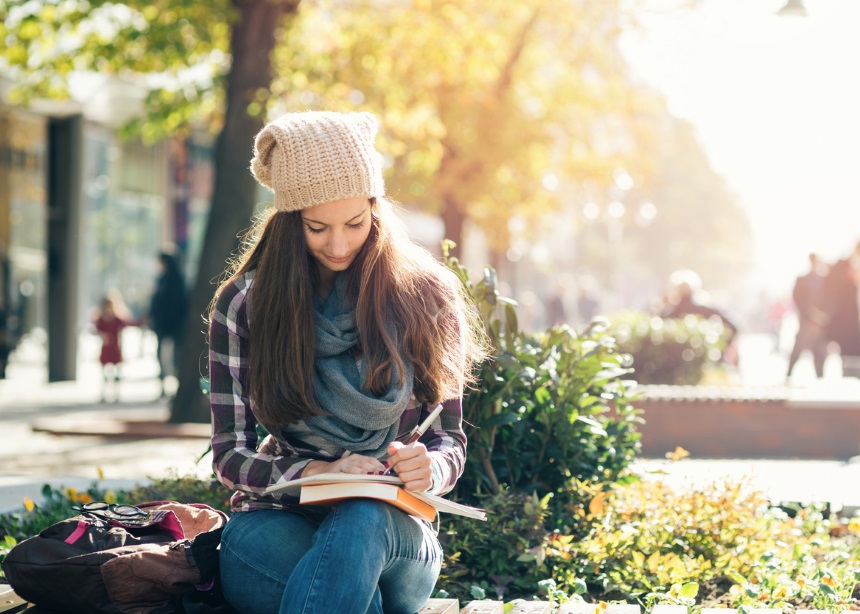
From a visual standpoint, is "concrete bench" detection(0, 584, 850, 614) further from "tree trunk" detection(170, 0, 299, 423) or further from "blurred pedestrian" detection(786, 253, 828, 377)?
"blurred pedestrian" detection(786, 253, 828, 377)

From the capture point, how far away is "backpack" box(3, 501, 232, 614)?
10.2 ft

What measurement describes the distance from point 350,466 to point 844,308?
506 inches

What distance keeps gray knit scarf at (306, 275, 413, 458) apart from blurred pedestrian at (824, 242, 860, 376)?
12375 millimetres

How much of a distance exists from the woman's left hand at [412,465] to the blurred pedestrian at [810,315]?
45.3 feet

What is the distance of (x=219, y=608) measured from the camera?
3.35 meters

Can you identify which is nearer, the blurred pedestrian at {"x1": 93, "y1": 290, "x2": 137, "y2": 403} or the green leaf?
the green leaf

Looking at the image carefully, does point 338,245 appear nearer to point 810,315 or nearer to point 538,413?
point 538,413

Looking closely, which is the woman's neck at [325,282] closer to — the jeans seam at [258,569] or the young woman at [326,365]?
the young woman at [326,365]

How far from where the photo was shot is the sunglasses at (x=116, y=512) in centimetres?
338

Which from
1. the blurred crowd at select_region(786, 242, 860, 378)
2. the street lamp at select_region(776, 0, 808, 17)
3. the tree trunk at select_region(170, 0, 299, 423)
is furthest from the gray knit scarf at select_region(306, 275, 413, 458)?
the blurred crowd at select_region(786, 242, 860, 378)

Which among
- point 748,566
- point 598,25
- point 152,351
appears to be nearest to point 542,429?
point 748,566

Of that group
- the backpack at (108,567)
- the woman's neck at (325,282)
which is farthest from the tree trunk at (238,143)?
the backpack at (108,567)

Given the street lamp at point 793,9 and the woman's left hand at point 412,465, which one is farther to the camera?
the street lamp at point 793,9

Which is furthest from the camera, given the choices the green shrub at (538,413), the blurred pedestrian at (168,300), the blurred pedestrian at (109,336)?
the blurred pedestrian at (168,300)
